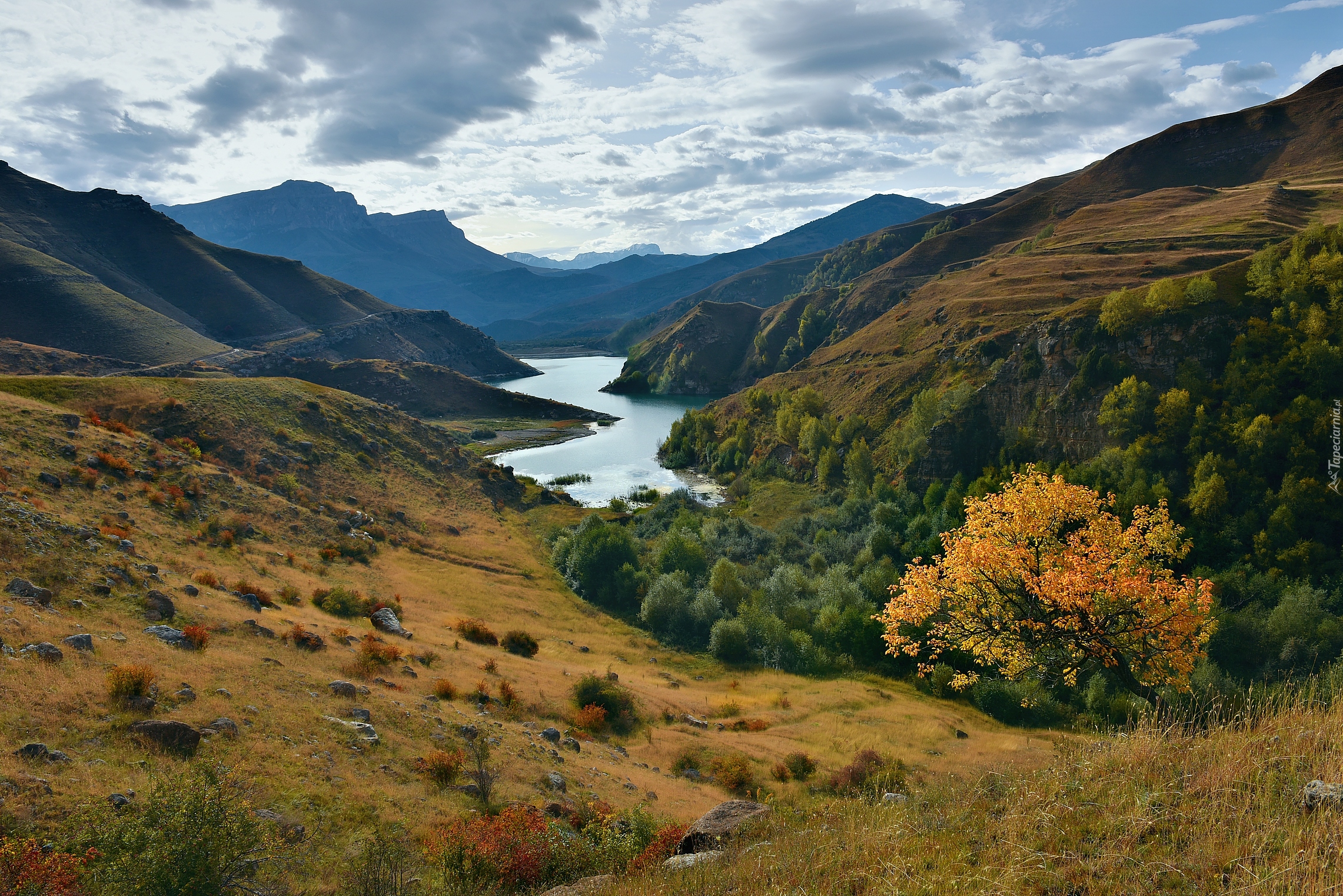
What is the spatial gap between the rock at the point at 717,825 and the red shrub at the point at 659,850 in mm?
314

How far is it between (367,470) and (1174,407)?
7884 cm

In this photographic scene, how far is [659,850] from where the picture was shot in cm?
1495

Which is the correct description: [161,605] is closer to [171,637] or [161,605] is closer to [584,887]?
[171,637]

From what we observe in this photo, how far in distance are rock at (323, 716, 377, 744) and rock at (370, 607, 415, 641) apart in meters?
13.1

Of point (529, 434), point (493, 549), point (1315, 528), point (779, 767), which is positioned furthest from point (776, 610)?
point (529, 434)

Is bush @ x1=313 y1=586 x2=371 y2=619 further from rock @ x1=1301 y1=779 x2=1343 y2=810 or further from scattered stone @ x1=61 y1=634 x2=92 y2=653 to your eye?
rock @ x1=1301 y1=779 x2=1343 y2=810

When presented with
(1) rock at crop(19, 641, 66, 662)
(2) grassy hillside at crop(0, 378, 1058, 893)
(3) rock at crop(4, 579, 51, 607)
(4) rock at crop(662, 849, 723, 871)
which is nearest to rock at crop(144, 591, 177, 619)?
(2) grassy hillside at crop(0, 378, 1058, 893)

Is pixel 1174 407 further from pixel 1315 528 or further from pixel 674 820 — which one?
pixel 674 820

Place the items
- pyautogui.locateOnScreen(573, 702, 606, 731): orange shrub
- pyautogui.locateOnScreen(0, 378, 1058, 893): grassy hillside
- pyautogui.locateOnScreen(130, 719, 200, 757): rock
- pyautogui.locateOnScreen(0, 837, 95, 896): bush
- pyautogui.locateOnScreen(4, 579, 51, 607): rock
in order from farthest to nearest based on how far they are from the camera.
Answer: pyautogui.locateOnScreen(573, 702, 606, 731): orange shrub → pyautogui.locateOnScreen(4, 579, 51, 607): rock → pyautogui.locateOnScreen(0, 378, 1058, 893): grassy hillside → pyautogui.locateOnScreen(130, 719, 200, 757): rock → pyautogui.locateOnScreen(0, 837, 95, 896): bush

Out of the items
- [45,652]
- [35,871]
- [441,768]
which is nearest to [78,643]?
[45,652]

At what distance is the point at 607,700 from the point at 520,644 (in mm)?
10584

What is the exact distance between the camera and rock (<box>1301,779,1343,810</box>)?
873 centimetres

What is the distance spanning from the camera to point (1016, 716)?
36.8m

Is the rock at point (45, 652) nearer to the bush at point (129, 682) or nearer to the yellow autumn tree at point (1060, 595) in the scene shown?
the bush at point (129, 682)
